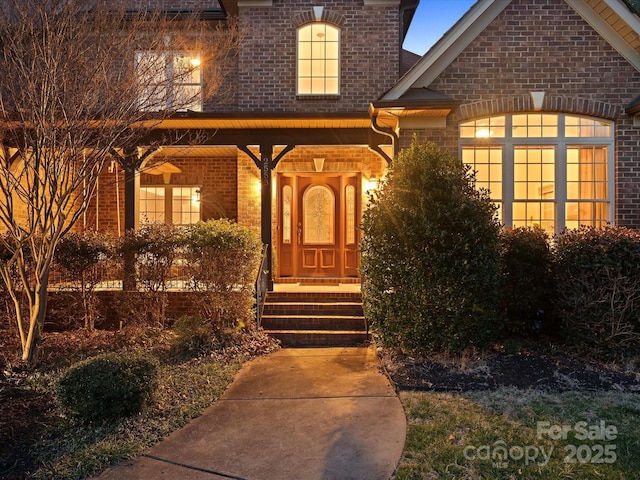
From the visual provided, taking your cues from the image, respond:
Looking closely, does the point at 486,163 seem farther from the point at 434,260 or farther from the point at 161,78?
the point at 161,78

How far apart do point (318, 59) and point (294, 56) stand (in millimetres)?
516

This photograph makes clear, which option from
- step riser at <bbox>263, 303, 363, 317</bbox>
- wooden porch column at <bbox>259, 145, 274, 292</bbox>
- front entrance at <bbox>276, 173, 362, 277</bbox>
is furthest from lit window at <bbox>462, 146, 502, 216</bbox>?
wooden porch column at <bbox>259, 145, 274, 292</bbox>

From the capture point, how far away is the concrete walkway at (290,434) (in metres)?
3.35

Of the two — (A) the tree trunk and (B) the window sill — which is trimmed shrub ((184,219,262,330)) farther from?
(B) the window sill

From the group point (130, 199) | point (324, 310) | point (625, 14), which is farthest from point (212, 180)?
point (625, 14)

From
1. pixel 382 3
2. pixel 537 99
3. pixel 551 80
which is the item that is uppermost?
pixel 382 3

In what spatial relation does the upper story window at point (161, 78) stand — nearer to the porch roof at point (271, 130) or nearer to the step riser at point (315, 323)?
the porch roof at point (271, 130)

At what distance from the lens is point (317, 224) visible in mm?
10336

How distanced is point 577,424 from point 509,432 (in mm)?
685

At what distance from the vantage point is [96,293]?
24.8 ft

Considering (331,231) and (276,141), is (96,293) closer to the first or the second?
(276,141)

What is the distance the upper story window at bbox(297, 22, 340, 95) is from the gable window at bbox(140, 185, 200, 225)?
389 centimetres

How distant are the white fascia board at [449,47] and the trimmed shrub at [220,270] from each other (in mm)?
3354

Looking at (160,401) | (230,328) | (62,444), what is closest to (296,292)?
(230,328)
